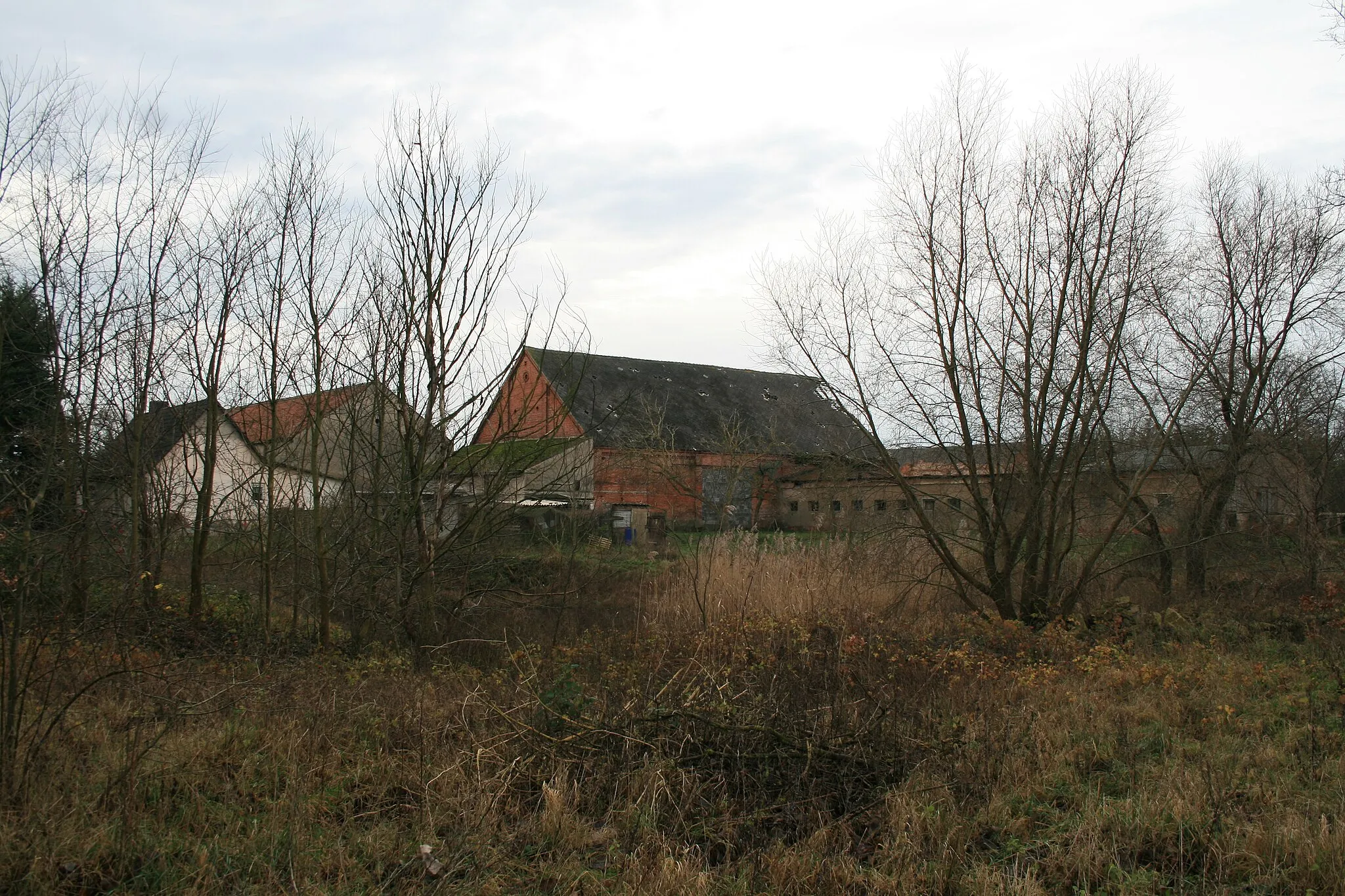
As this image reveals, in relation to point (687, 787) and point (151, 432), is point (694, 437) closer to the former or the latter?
point (151, 432)

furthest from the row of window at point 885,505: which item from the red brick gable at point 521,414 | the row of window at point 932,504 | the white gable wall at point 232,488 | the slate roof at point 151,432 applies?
the slate roof at point 151,432

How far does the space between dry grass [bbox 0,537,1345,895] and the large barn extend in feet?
13.8

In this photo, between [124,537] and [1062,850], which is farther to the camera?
[124,537]

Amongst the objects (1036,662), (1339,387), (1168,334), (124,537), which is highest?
(1168,334)

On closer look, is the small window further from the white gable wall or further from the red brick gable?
the white gable wall

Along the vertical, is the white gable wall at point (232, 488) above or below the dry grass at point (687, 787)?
above

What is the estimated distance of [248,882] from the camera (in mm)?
3752

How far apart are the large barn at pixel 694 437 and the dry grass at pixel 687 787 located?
4208 mm

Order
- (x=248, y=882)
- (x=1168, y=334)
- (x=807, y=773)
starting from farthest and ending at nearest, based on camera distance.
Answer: (x=1168, y=334)
(x=807, y=773)
(x=248, y=882)

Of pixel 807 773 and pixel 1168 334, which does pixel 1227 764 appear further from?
pixel 1168 334

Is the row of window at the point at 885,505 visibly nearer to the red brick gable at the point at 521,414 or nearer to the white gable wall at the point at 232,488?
the red brick gable at the point at 521,414

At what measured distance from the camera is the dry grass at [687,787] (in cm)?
401

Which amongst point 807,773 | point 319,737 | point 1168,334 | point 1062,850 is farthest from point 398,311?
point 1168,334

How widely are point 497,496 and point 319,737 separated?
341 cm
